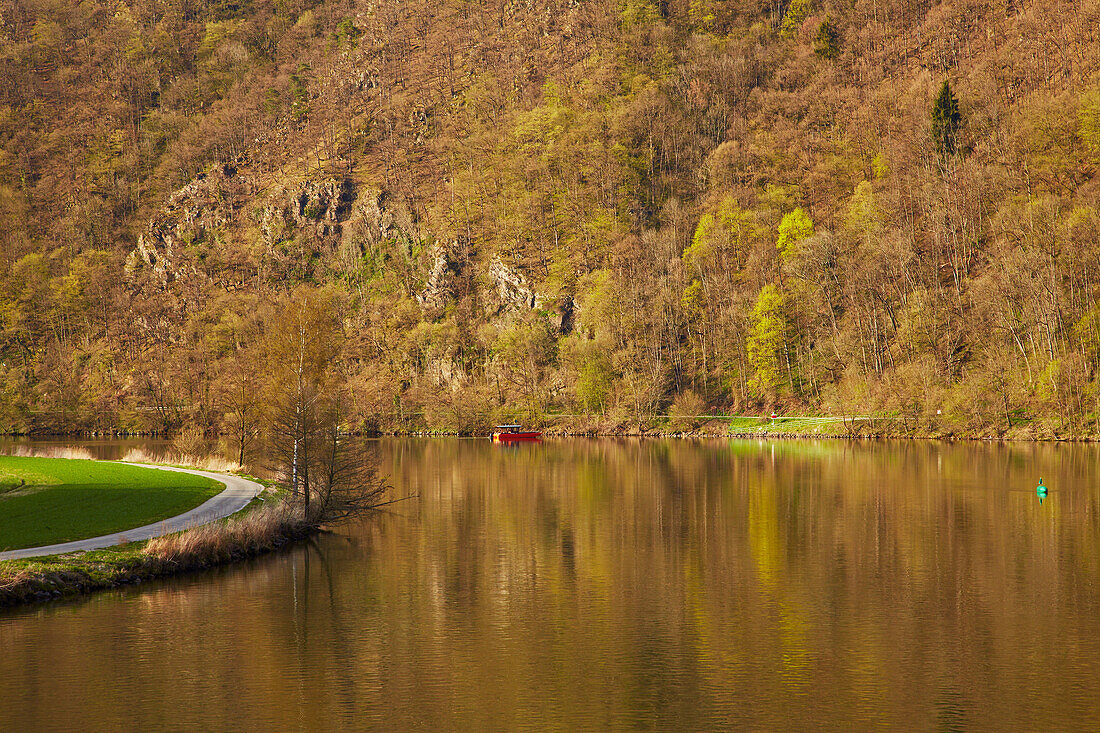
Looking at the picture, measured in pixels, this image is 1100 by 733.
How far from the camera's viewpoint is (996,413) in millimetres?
88125

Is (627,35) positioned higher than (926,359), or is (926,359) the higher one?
(627,35)

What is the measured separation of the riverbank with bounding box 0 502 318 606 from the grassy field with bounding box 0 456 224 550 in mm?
2982

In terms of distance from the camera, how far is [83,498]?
3978 centimetres

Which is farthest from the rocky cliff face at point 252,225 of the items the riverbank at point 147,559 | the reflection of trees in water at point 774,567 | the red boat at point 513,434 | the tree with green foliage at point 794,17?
the riverbank at point 147,559

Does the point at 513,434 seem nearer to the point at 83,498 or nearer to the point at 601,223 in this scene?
the point at 601,223

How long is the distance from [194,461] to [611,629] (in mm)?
46117

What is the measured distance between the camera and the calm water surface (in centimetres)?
1808

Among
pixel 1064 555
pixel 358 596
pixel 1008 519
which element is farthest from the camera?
pixel 1008 519

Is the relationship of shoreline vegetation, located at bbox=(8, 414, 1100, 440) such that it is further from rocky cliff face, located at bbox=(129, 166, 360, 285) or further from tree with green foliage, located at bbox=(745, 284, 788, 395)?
rocky cliff face, located at bbox=(129, 166, 360, 285)

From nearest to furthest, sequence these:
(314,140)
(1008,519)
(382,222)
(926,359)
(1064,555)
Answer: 1. (1064,555)
2. (1008,519)
3. (926,359)
4. (382,222)
5. (314,140)

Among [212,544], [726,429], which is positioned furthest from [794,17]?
[212,544]

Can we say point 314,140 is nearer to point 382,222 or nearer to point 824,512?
point 382,222

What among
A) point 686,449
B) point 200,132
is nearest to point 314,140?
point 200,132

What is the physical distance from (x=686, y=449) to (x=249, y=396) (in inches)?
1680
